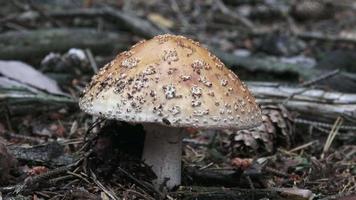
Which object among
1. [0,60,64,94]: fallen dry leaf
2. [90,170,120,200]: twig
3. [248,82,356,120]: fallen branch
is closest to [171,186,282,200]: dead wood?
[90,170,120,200]: twig

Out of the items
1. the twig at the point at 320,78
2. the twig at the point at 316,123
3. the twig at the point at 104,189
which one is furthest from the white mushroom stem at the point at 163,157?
the twig at the point at 320,78

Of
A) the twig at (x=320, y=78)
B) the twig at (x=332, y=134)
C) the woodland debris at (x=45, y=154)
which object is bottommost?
the woodland debris at (x=45, y=154)

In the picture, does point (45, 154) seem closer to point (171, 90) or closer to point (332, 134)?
point (171, 90)

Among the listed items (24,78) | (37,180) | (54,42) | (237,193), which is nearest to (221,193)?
(237,193)

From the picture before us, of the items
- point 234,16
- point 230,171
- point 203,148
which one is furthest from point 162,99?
point 234,16

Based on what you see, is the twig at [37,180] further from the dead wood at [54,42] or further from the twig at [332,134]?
the dead wood at [54,42]
